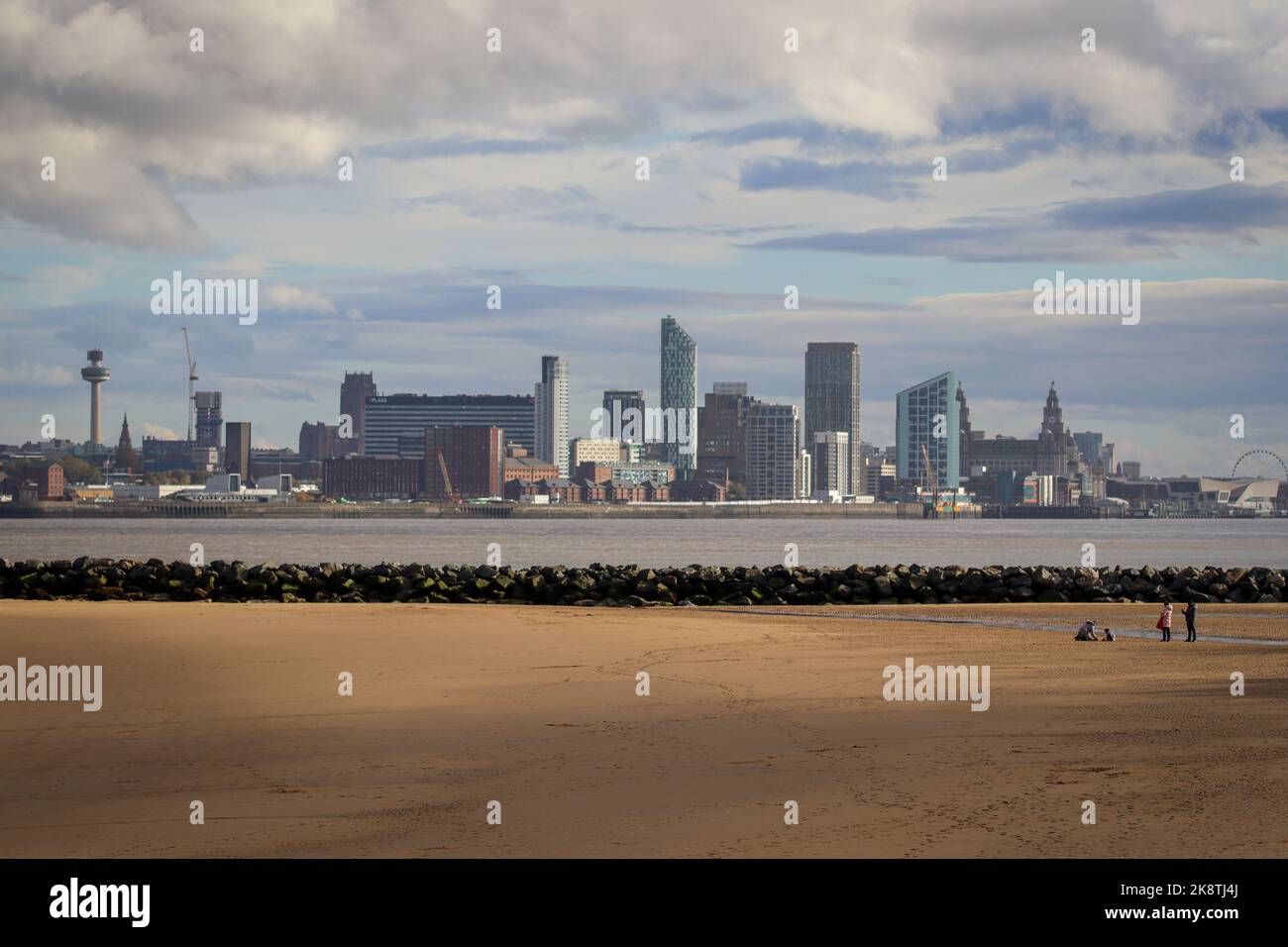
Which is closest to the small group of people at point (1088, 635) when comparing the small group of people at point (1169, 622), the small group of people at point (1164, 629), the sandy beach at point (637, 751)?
the small group of people at point (1164, 629)

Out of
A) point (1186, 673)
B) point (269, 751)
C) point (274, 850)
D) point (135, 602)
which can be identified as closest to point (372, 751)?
point (269, 751)

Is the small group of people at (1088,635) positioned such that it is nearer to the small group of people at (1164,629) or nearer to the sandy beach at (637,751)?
the small group of people at (1164,629)

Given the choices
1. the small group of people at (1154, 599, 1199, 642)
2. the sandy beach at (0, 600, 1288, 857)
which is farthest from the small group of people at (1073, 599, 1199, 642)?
the sandy beach at (0, 600, 1288, 857)

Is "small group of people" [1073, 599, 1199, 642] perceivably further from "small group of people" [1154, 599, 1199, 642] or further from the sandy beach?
the sandy beach

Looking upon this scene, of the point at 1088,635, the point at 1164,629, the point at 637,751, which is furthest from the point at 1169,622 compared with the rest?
the point at 637,751

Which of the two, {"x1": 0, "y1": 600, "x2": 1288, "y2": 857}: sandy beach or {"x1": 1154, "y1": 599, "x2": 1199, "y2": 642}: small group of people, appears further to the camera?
{"x1": 1154, "y1": 599, "x2": 1199, "y2": 642}: small group of people

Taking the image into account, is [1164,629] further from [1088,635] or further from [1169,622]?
[1088,635]

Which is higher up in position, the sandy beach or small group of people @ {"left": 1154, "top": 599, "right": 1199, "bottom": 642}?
small group of people @ {"left": 1154, "top": 599, "right": 1199, "bottom": 642}
